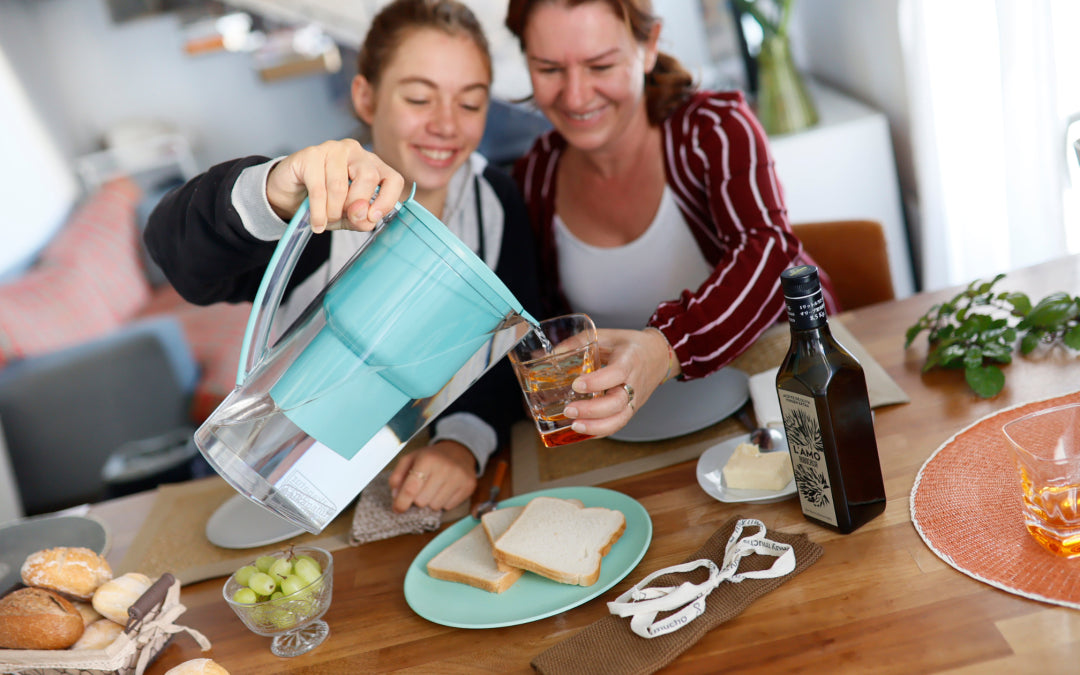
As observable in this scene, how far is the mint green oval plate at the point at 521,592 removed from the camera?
0.83 metres

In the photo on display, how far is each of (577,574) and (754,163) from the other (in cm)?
73

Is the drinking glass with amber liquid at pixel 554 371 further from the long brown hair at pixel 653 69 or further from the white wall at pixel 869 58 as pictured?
the white wall at pixel 869 58

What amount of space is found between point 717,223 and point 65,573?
98cm

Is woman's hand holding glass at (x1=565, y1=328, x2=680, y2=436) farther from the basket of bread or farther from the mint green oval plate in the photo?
the basket of bread

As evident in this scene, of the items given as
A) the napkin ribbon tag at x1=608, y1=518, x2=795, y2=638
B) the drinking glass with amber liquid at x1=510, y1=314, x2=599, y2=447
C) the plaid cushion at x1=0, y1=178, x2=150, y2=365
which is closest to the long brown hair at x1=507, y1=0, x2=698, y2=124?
the drinking glass with amber liquid at x1=510, y1=314, x2=599, y2=447

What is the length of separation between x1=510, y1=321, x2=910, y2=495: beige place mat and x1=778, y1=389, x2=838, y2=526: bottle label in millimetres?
212

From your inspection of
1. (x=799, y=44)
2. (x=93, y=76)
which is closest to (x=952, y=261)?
(x=799, y=44)

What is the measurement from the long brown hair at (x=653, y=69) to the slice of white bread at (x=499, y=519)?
0.75 meters

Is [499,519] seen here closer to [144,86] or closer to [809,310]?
[809,310]

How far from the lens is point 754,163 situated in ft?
4.30

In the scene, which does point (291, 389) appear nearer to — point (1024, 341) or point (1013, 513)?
point (1013, 513)

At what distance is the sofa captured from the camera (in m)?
2.63

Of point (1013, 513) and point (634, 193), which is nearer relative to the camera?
point (1013, 513)

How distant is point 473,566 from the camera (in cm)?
92
